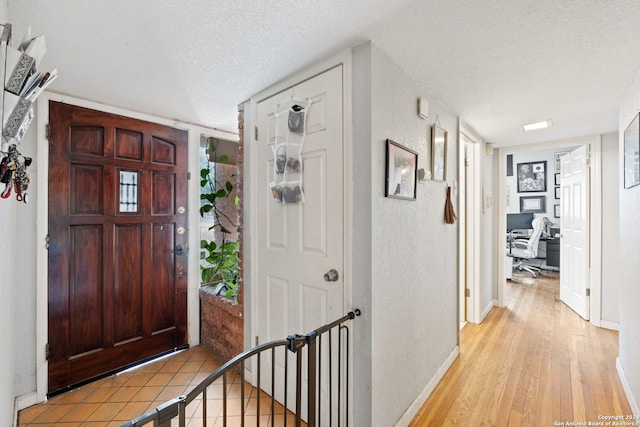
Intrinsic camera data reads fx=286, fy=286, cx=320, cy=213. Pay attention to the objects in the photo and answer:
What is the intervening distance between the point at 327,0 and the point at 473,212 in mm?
2909

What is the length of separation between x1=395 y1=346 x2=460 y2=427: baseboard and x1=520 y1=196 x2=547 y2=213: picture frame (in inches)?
216

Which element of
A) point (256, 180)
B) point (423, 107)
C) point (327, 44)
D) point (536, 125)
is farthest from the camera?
point (536, 125)

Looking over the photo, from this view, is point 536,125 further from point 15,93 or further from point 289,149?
point 15,93

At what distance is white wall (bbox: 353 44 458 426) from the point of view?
4.74 feet

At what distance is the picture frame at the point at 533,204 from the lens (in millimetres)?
6367

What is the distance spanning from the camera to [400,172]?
1.64m

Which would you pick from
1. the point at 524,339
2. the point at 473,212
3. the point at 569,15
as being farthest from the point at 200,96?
the point at 524,339

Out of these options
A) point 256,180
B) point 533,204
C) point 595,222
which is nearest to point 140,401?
point 256,180

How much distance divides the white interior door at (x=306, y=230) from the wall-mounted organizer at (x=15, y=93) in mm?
1143

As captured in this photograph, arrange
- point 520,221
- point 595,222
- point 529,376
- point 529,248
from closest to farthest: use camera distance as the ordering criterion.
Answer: point 529,376 → point 595,222 → point 529,248 → point 520,221

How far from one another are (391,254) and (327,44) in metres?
1.16

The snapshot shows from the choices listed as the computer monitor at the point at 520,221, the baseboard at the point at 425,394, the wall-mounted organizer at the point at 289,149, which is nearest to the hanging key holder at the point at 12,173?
the wall-mounted organizer at the point at 289,149

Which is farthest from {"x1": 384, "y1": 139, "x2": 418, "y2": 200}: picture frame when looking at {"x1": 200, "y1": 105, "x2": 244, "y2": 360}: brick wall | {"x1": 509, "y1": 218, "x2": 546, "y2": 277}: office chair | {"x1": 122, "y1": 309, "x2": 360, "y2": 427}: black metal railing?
{"x1": 509, "y1": 218, "x2": 546, "y2": 277}: office chair

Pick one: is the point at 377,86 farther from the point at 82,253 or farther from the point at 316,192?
the point at 82,253
